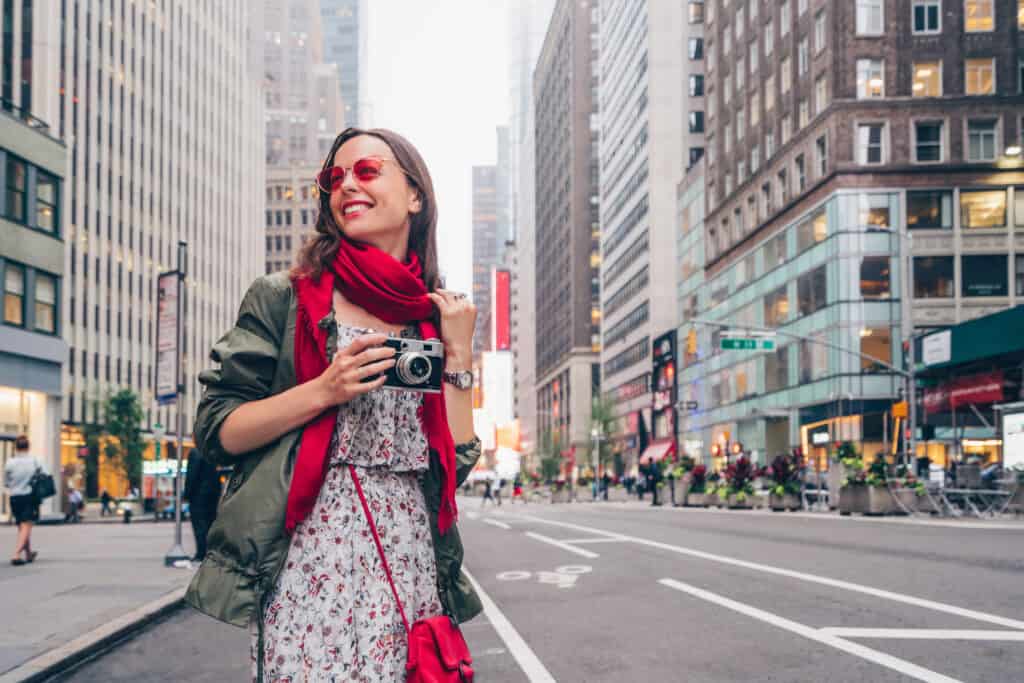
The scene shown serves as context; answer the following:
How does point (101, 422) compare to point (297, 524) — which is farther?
point (101, 422)

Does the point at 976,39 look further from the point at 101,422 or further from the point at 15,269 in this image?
the point at 101,422

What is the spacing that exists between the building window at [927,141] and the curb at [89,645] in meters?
48.8

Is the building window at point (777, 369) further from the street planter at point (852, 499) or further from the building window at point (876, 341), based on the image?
the street planter at point (852, 499)

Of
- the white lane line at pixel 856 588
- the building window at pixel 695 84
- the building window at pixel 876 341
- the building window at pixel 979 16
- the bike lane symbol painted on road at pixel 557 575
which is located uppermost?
the building window at pixel 695 84

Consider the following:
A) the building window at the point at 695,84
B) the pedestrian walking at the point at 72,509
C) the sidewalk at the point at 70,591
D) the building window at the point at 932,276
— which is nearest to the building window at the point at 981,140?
the building window at the point at 932,276

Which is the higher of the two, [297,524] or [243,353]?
[243,353]

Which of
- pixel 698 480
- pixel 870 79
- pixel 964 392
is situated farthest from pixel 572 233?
pixel 964 392

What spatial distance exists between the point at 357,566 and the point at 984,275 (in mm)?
53771

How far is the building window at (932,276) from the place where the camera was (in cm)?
5153

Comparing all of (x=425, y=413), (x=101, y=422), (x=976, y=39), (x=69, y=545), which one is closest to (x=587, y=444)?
(x=101, y=422)

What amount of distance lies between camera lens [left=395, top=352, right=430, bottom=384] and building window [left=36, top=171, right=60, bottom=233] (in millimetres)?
36076

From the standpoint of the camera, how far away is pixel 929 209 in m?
52.2

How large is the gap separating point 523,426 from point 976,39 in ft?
470

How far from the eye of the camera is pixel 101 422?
66.1 m
